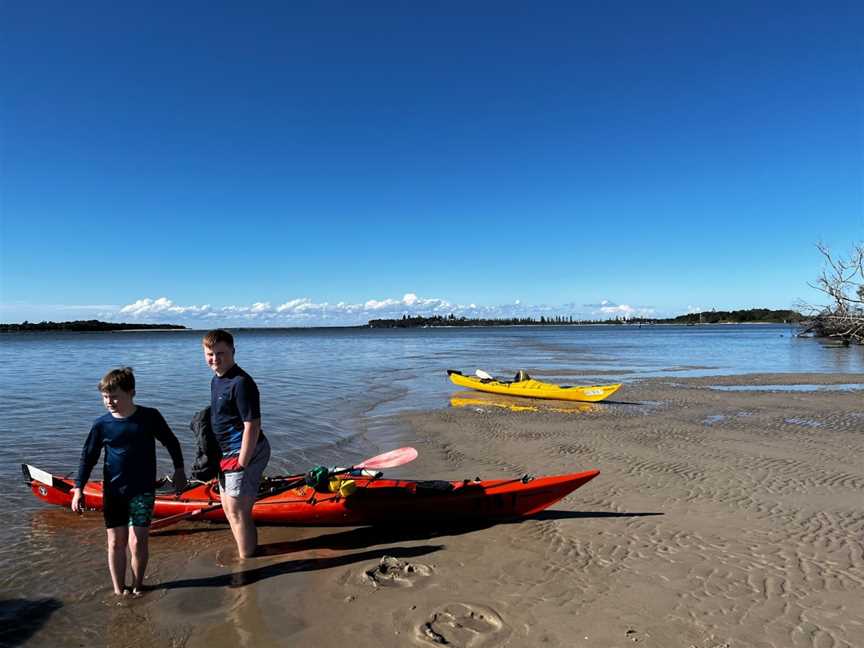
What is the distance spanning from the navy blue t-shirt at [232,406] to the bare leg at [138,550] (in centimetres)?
92

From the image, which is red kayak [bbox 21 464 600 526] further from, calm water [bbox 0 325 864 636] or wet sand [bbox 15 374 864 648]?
calm water [bbox 0 325 864 636]

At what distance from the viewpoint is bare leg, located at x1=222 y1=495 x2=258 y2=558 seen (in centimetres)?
516

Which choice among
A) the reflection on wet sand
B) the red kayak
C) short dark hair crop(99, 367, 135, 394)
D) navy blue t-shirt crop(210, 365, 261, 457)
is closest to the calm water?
the reflection on wet sand

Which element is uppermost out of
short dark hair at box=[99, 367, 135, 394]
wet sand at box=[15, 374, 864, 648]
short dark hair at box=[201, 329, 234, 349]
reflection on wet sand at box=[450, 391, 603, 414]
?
short dark hair at box=[201, 329, 234, 349]

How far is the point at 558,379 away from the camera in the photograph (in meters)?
25.5

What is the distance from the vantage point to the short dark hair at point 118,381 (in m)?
4.26

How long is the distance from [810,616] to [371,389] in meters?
19.6

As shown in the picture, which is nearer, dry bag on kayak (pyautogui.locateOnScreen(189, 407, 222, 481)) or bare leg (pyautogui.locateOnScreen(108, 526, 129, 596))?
bare leg (pyautogui.locateOnScreen(108, 526, 129, 596))

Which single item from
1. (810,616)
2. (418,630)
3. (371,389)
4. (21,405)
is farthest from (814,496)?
(21,405)

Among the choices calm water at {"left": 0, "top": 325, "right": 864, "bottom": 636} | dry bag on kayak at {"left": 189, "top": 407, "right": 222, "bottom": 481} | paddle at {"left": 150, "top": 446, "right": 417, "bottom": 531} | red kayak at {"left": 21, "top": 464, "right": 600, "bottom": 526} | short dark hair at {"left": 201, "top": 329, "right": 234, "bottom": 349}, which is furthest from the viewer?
calm water at {"left": 0, "top": 325, "right": 864, "bottom": 636}

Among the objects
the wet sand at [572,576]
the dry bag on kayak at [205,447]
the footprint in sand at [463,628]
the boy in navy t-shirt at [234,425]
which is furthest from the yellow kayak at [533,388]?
the boy in navy t-shirt at [234,425]

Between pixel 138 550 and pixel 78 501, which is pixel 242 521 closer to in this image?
pixel 138 550

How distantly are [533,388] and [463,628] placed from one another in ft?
50.2

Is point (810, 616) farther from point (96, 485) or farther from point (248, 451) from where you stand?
point (96, 485)
